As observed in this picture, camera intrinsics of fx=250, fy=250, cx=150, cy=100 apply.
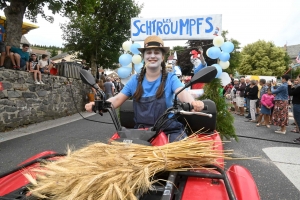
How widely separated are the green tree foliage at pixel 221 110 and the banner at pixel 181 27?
1717 mm

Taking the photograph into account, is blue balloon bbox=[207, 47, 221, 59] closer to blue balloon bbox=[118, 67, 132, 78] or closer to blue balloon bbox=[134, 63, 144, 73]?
blue balloon bbox=[134, 63, 144, 73]

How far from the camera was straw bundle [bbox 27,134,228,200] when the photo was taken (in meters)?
→ 1.22

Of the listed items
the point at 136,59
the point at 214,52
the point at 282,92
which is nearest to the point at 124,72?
the point at 136,59

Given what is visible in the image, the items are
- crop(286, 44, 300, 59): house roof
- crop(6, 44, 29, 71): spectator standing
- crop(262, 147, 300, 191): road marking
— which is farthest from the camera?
crop(286, 44, 300, 59): house roof

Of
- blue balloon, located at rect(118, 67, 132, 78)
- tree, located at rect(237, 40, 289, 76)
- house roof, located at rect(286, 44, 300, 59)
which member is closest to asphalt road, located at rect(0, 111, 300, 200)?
blue balloon, located at rect(118, 67, 132, 78)

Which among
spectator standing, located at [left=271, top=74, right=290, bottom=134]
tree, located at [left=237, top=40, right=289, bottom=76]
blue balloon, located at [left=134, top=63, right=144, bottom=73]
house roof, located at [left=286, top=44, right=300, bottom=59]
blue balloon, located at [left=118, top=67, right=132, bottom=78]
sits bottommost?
spectator standing, located at [left=271, top=74, right=290, bottom=134]

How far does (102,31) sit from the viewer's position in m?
18.3

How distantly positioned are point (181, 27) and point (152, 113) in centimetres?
454

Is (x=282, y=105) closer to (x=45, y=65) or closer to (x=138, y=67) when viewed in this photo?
(x=138, y=67)

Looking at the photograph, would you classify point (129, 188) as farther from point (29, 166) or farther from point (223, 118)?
point (223, 118)

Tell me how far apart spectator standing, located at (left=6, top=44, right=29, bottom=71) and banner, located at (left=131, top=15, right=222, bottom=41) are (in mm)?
4097

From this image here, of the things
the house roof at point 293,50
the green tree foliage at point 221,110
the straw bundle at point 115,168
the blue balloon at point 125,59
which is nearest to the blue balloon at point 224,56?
the green tree foliage at point 221,110

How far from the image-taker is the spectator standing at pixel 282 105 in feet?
25.8

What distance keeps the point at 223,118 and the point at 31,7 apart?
316 inches
